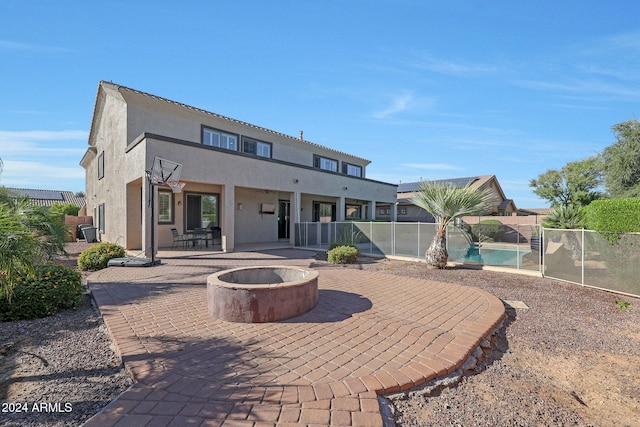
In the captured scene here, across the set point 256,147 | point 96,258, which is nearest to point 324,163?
point 256,147

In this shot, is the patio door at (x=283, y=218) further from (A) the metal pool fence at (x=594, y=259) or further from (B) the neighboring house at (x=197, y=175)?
(A) the metal pool fence at (x=594, y=259)

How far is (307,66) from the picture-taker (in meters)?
9.98

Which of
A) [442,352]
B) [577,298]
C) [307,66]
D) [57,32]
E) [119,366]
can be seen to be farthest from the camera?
[307,66]

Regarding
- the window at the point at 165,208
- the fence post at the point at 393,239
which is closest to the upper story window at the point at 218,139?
the window at the point at 165,208

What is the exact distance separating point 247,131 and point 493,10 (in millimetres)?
12610

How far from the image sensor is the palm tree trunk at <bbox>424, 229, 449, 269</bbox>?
9984mm

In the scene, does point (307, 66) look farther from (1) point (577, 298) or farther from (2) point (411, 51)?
(1) point (577, 298)

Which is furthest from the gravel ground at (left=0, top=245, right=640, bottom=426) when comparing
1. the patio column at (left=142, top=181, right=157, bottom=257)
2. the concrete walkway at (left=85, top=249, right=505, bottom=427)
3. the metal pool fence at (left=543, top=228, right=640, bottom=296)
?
the patio column at (left=142, top=181, right=157, bottom=257)

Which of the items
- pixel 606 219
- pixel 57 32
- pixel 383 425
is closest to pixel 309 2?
pixel 57 32

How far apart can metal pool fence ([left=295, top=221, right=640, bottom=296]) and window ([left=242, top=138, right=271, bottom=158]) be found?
5.09 metres

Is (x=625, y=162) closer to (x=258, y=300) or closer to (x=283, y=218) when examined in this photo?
(x=283, y=218)

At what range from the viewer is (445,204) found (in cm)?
971

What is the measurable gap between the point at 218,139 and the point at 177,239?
564cm

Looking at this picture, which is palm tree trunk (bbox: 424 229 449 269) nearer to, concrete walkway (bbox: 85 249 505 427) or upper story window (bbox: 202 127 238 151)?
concrete walkway (bbox: 85 249 505 427)
